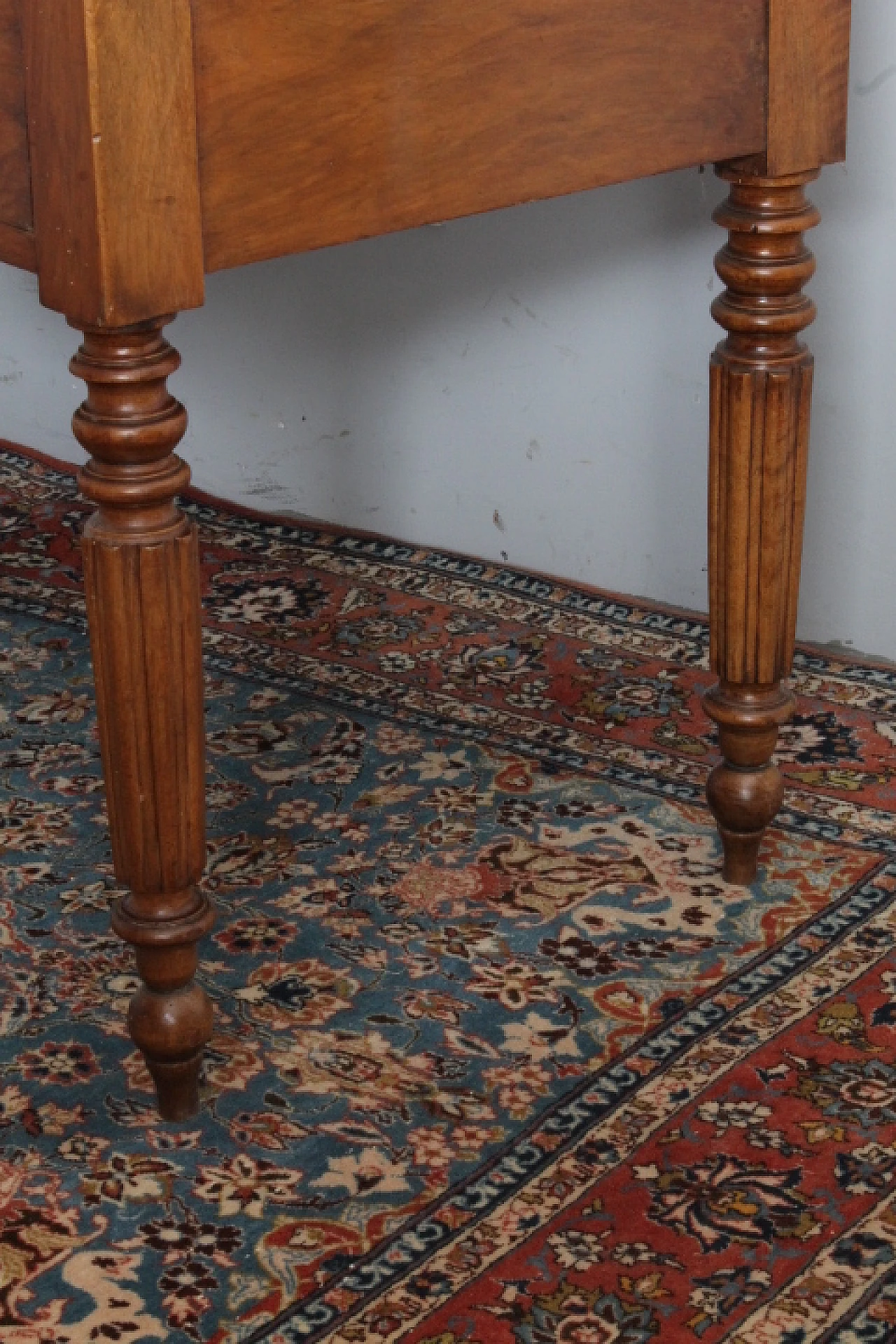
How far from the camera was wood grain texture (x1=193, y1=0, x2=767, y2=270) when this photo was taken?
1.16m

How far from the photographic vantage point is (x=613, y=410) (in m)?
2.22

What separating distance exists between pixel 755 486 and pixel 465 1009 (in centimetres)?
48

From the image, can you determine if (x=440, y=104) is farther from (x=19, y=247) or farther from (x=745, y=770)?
(x=745, y=770)

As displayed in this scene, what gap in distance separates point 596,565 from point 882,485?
1.26ft

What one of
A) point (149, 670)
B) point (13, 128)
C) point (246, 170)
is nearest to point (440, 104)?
point (246, 170)

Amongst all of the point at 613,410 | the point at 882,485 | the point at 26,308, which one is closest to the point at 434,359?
the point at 613,410

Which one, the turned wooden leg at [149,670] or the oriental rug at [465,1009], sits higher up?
the turned wooden leg at [149,670]

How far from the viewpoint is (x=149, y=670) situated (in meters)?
1.24

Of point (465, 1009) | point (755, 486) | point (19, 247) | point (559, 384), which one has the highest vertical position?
point (19, 247)

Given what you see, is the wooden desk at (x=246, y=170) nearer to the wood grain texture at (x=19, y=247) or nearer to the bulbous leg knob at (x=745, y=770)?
the wood grain texture at (x=19, y=247)

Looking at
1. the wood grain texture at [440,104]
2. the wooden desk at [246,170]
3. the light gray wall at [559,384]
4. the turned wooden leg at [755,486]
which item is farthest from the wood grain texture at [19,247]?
the light gray wall at [559,384]

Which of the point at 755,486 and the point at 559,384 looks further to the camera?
the point at 559,384

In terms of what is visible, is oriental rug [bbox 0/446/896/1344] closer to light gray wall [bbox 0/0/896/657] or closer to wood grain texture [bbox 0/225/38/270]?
light gray wall [bbox 0/0/896/657]

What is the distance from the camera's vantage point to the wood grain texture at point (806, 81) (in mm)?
1455
